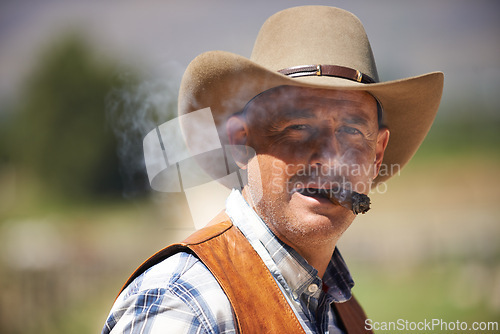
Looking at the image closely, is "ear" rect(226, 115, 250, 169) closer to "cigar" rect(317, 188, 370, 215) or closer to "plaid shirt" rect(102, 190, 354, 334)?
"plaid shirt" rect(102, 190, 354, 334)

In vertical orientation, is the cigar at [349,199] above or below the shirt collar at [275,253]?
above

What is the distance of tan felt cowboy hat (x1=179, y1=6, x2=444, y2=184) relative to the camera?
5.55 feet

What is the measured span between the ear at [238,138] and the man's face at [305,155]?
3 cm

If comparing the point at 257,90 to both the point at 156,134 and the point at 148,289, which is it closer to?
the point at 156,134

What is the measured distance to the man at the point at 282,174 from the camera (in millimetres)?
1338

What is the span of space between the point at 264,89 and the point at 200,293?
2.82 ft

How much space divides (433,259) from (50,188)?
19863 millimetres

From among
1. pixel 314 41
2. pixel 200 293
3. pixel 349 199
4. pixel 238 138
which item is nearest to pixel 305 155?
pixel 349 199

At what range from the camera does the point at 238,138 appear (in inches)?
73.2

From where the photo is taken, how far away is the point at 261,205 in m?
1.69

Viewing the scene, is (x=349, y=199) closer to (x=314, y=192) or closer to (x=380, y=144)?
(x=314, y=192)

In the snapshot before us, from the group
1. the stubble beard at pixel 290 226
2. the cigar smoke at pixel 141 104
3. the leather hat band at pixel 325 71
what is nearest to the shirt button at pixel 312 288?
the stubble beard at pixel 290 226

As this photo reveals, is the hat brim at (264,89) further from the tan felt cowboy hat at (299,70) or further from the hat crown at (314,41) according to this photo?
the hat crown at (314,41)

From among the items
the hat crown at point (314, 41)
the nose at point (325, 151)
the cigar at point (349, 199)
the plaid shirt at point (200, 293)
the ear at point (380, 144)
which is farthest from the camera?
the ear at point (380, 144)
